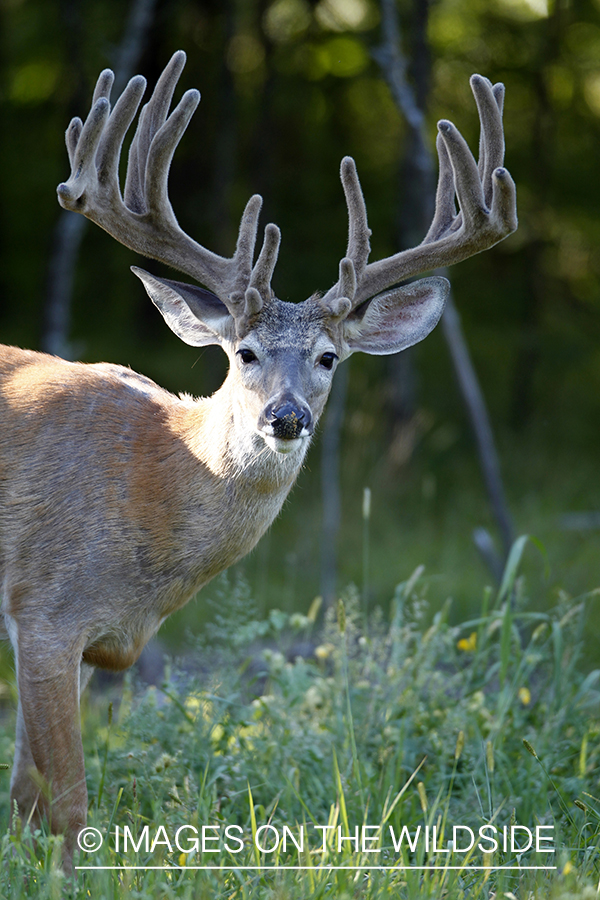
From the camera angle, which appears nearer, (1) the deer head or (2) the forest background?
(1) the deer head

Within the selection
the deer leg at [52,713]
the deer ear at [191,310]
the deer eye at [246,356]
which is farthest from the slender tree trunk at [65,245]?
the deer leg at [52,713]

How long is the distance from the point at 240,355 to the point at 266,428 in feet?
1.45

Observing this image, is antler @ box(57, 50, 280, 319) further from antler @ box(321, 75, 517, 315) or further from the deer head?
antler @ box(321, 75, 517, 315)

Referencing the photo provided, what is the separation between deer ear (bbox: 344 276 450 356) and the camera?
13.7 ft

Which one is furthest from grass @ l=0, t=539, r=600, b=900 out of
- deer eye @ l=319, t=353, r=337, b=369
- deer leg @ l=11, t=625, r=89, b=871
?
deer eye @ l=319, t=353, r=337, b=369

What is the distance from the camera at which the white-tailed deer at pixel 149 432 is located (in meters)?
3.56

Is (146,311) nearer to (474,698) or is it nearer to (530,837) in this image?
(474,698)

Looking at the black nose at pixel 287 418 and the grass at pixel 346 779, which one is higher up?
the black nose at pixel 287 418

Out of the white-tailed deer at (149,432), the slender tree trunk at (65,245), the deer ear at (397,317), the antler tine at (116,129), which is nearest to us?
the white-tailed deer at (149,432)

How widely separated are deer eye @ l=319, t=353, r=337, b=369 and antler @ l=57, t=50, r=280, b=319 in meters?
0.32

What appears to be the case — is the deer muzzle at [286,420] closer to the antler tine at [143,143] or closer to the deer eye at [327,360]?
the deer eye at [327,360]

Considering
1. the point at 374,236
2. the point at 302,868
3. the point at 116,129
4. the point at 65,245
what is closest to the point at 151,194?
the point at 116,129

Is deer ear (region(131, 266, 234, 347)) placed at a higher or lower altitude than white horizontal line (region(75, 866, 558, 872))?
higher

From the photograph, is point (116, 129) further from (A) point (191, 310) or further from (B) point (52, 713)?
(B) point (52, 713)
